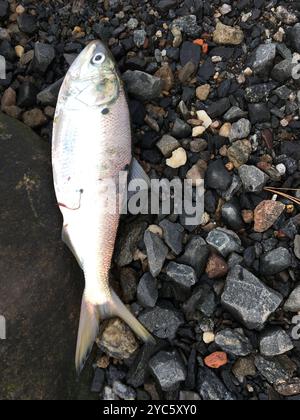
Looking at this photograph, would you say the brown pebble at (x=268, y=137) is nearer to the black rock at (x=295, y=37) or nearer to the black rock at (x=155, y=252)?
the black rock at (x=295, y=37)

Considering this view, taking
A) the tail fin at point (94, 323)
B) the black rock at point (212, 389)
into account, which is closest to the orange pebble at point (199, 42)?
the tail fin at point (94, 323)

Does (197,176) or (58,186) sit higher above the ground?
(58,186)

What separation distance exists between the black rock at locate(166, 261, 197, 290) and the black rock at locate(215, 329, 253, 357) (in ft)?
1.47

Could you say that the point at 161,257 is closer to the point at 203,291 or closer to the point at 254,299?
the point at 203,291

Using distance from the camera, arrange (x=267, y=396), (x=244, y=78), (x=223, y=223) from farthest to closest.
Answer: (x=244, y=78), (x=223, y=223), (x=267, y=396)

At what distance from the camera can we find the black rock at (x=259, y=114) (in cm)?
407

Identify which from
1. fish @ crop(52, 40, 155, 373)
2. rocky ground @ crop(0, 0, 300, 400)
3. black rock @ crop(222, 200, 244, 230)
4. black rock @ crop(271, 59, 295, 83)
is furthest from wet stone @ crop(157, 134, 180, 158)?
black rock @ crop(271, 59, 295, 83)

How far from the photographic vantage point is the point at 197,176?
398 cm

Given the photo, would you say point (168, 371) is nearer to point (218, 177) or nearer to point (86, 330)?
point (86, 330)

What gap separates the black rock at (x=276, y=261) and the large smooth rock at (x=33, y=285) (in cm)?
149

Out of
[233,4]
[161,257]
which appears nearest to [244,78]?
[233,4]

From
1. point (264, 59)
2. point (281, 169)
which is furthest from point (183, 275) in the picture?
point (264, 59)

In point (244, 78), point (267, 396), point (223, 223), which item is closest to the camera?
point (267, 396)
